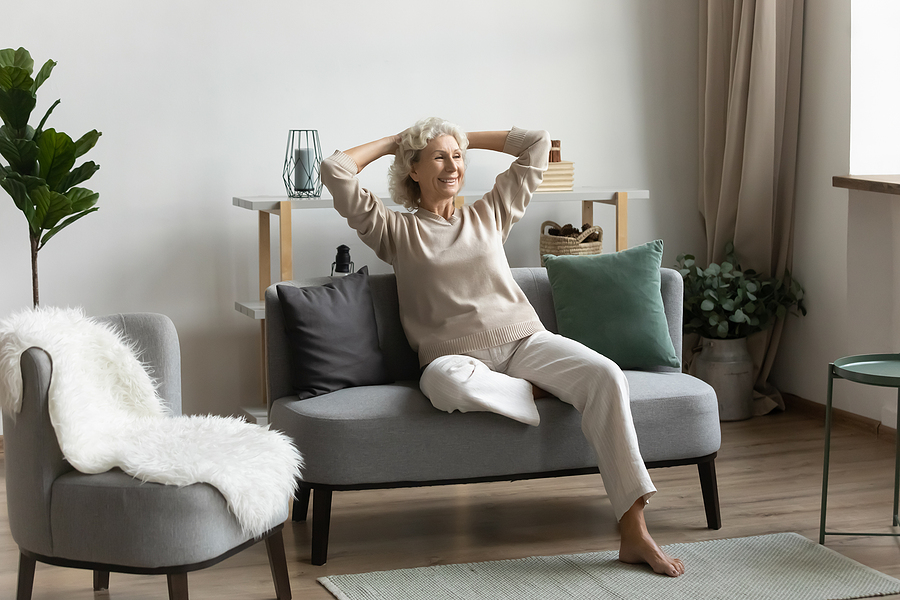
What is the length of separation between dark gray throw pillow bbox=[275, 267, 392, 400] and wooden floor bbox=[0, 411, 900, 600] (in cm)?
45

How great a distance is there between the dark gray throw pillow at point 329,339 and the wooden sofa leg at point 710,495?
0.97 m

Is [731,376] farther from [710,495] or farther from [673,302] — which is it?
[710,495]

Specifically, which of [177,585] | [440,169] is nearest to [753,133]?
[440,169]

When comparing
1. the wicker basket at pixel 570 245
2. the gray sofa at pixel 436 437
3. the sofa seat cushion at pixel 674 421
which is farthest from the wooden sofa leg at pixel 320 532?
the wicker basket at pixel 570 245

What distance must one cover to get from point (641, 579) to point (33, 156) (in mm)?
2294

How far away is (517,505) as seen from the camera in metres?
2.99

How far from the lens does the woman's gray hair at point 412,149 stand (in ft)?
9.63

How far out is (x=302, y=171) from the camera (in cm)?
356

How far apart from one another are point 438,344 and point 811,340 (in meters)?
2.01

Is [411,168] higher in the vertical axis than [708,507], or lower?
higher

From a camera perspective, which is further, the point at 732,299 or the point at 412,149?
the point at 732,299

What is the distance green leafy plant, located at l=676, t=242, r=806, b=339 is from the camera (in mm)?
3904

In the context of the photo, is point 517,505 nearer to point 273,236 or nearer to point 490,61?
point 273,236

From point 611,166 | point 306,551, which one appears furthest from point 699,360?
point 306,551
